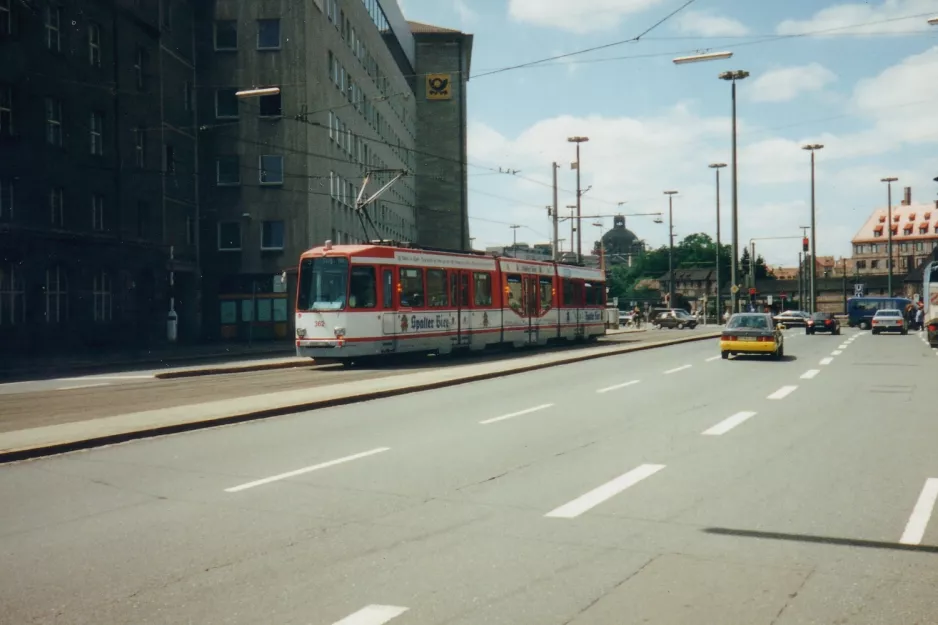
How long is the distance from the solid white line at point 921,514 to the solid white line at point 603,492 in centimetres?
231

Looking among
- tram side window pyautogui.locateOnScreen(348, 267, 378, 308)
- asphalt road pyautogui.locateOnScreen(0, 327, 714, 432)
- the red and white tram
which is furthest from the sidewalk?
tram side window pyautogui.locateOnScreen(348, 267, 378, 308)

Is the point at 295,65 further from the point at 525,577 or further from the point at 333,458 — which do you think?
the point at 525,577

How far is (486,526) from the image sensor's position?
7379 mm

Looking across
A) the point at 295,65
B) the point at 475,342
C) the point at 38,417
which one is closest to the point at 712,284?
the point at 295,65

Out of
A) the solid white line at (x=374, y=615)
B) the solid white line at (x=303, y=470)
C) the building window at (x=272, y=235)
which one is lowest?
the solid white line at (x=303, y=470)

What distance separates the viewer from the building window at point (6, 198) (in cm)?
3403

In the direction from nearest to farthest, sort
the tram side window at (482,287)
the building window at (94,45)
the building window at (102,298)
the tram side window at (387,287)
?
the tram side window at (387,287)
the tram side window at (482,287)
the building window at (94,45)
the building window at (102,298)

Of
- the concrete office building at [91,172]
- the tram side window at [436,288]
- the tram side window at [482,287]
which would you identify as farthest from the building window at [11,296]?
the tram side window at [482,287]

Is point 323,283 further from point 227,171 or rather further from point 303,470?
point 227,171

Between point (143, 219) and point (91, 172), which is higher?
point (91, 172)

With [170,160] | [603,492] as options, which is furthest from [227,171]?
[603,492]

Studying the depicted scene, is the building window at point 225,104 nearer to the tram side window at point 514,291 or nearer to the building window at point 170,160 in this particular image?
the building window at point 170,160

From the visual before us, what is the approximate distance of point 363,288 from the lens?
2728cm

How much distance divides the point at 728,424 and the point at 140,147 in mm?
34663
